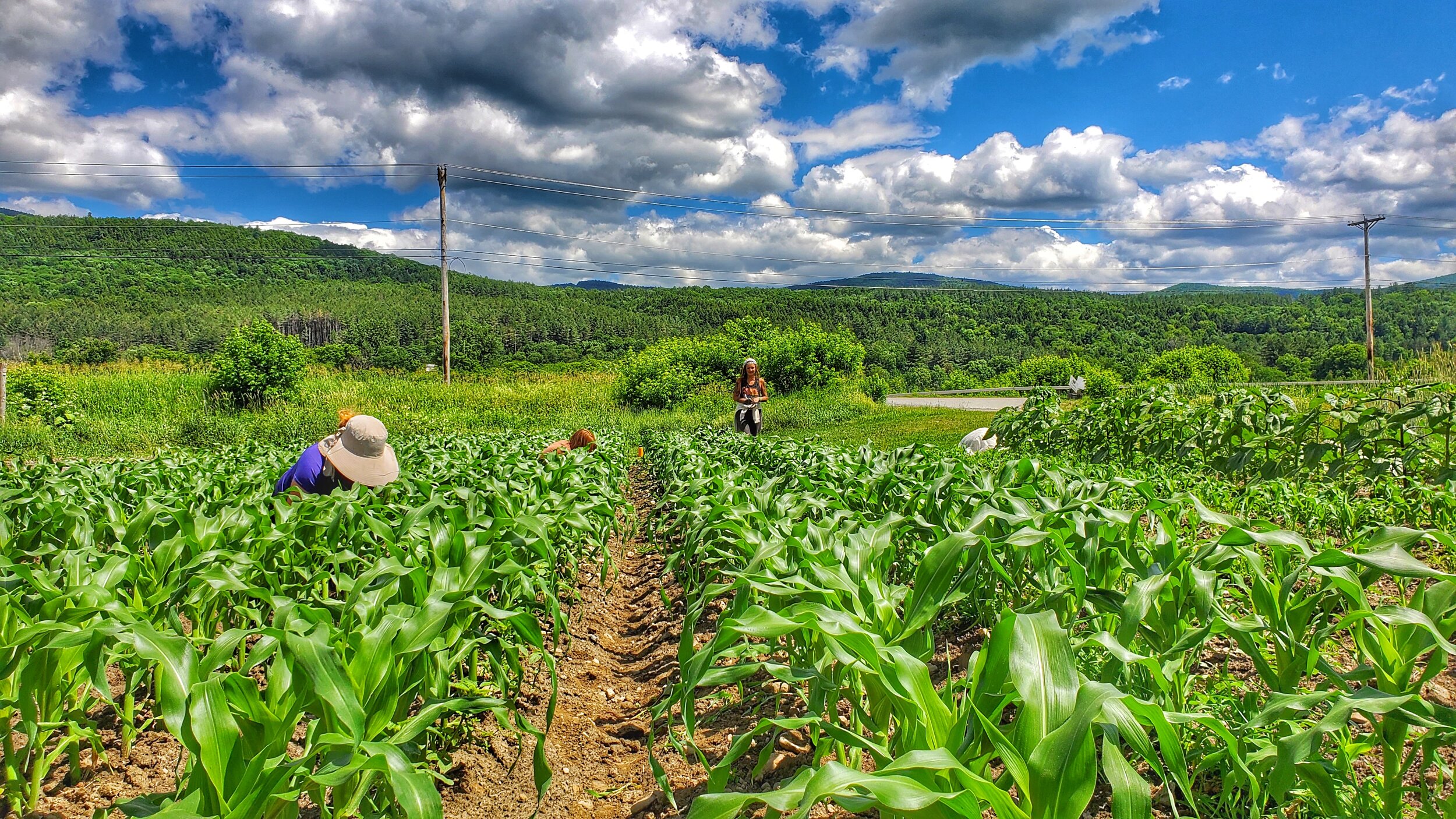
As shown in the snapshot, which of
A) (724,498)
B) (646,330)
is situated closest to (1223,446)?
(724,498)

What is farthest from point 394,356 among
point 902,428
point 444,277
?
point 902,428

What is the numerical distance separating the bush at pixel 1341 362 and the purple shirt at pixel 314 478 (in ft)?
199

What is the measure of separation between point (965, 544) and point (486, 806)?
1.78 metres

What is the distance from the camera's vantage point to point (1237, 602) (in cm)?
333

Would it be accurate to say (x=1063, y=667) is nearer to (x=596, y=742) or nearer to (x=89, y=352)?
(x=596, y=742)

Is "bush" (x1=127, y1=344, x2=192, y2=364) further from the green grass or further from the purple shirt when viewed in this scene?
the purple shirt

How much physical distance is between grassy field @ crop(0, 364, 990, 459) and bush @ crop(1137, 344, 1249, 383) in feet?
89.9

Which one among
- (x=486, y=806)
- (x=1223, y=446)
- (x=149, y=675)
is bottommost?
(x=486, y=806)

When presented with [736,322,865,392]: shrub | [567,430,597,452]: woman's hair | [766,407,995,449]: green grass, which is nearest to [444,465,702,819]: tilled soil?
[567,430,597,452]: woman's hair

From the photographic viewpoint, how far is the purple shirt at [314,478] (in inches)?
186

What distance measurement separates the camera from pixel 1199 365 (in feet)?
139

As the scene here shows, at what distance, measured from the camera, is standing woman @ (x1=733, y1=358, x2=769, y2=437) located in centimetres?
1260

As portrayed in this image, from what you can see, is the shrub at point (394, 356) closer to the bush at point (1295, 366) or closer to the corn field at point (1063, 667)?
the corn field at point (1063, 667)

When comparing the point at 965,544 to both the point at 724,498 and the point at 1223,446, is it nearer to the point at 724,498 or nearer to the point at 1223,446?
the point at 724,498
